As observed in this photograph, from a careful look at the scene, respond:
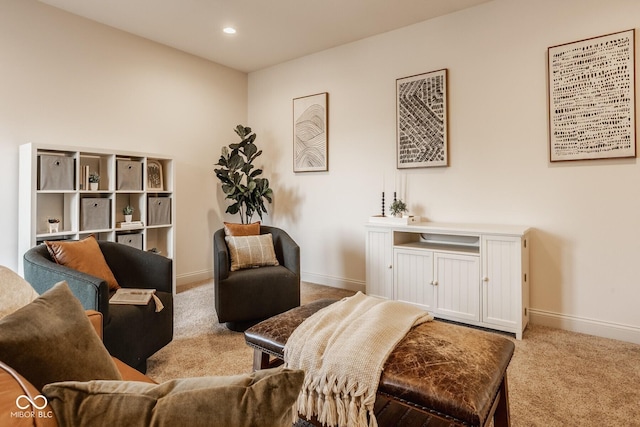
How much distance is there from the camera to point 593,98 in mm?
2707

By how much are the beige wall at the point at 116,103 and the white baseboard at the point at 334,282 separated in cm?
133

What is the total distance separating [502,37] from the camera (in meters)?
3.10

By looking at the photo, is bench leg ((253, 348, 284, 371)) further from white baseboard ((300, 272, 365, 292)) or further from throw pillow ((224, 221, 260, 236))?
white baseboard ((300, 272, 365, 292))

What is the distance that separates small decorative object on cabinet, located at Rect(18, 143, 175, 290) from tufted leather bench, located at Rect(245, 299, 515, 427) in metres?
2.38

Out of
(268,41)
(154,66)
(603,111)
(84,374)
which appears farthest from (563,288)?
(154,66)

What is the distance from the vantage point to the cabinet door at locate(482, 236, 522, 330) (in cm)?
267

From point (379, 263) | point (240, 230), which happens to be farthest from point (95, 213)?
point (379, 263)

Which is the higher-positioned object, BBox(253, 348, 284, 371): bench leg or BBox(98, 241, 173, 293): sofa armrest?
BBox(98, 241, 173, 293): sofa armrest

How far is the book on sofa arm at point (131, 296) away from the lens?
211 centimetres

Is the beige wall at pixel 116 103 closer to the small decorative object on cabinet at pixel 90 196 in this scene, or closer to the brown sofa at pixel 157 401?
the small decorative object on cabinet at pixel 90 196

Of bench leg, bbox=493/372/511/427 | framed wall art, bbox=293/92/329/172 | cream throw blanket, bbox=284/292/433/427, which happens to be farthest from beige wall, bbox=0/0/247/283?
bench leg, bbox=493/372/511/427

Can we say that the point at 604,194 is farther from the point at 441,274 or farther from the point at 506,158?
the point at 441,274

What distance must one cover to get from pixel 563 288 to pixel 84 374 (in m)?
3.27

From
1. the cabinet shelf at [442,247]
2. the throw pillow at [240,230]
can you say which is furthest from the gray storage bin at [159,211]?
the cabinet shelf at [442,247]
